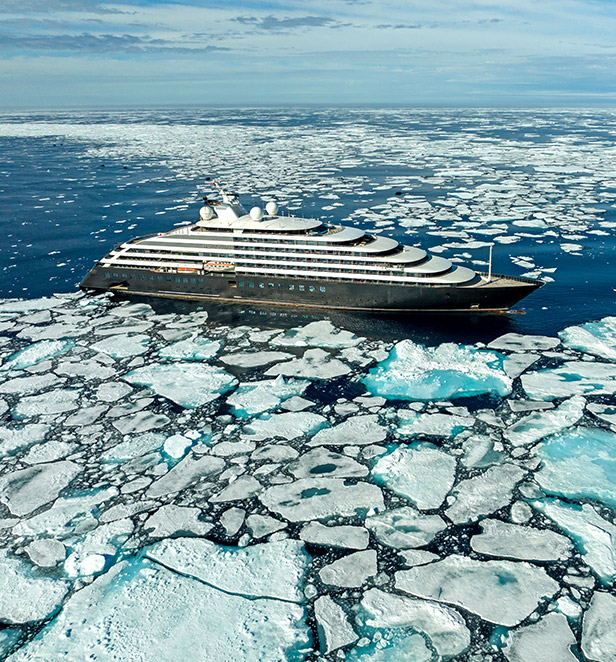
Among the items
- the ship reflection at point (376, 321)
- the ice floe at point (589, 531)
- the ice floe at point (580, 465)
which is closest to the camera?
the ice floe at point (589, 531)

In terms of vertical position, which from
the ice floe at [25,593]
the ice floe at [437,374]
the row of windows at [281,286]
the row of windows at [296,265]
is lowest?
the ice floe at [437,374]

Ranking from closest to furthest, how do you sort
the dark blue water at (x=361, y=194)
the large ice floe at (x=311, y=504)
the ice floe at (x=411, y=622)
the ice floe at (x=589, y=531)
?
the ice floe at (x=411, y=622)
the large ice floe at (x=311, y=504)
the ice floe at (x=589, y=531)
the dark blue water at (x=361, y=194)

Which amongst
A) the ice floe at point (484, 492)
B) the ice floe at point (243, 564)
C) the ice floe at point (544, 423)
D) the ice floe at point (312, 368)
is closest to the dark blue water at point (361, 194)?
the ice floe at point (312, 368)

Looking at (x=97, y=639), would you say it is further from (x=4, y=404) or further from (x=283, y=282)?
(x=283, y=282)

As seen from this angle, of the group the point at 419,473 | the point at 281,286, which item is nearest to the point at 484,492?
the point at 419,473

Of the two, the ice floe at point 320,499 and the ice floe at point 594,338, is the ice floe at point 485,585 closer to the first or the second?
the ice floe at point 320,499

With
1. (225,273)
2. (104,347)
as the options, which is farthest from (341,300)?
(104,347)

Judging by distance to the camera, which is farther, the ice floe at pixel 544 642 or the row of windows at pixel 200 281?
the row of windows at pixel 200 281

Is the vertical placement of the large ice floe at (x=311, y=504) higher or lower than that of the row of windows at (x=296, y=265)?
lower
